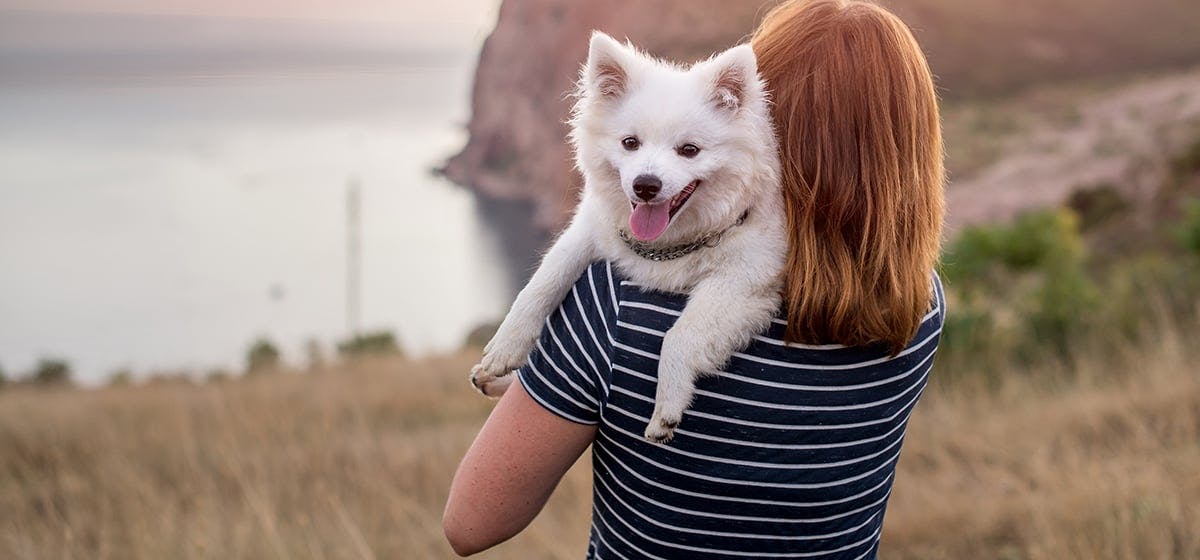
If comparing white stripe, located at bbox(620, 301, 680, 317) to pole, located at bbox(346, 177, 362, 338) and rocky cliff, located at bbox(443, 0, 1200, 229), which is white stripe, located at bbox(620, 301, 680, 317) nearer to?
rocky cliff, located at bbox(443, 0, 1200, 229)

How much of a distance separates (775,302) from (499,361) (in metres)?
0.66

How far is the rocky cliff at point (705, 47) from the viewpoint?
3419cm

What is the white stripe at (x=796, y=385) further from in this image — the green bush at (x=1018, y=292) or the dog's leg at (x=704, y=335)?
the green bush at (x=1018, y=292)

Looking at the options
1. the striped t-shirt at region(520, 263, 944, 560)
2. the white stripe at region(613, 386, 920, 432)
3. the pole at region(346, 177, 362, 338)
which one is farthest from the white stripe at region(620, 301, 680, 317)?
the pole at region(346, 177, 362, 338)

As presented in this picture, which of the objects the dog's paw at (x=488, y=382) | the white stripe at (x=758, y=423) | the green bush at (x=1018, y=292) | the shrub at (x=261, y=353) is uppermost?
the white stripe at (x=758, y=423)

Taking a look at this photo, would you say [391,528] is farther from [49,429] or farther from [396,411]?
[396,411]

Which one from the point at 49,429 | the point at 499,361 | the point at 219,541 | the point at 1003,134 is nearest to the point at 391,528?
the point at 219,541

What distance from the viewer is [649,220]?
1.85m

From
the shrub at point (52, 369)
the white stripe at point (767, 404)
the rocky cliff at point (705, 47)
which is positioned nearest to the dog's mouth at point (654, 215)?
the white stripe at point (767, 404)

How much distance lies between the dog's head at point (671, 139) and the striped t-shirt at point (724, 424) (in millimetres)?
353

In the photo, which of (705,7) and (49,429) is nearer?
(49,429)

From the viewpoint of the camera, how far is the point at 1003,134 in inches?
1843

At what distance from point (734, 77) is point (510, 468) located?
0.88 m

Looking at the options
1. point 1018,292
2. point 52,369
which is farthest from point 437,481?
point 52,369
